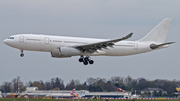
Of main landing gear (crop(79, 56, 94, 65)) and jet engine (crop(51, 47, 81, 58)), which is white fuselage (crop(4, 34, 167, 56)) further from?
main landing gear (crop(79, 56, 94, 65))

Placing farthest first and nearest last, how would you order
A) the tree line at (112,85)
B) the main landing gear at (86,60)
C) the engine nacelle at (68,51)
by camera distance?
1. the tree line at (112,85)
2. the main landing gear at (86,60)
3. the engine nacelle at (68,51)

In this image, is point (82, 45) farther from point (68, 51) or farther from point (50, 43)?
point (50, 43)

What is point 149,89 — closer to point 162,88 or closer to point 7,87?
point 162,88

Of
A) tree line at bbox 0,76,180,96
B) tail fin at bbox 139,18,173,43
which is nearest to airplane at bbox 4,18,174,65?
tail fin at bbox 139,18,173,43

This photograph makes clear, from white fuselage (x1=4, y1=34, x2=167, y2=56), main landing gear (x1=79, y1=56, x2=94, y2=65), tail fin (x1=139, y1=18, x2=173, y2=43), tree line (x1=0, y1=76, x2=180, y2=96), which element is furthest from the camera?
tree line (x1=0, y1=76, x2=180, y2=96)

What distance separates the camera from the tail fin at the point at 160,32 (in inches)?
2297

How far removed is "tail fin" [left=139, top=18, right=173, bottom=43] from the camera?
58.3m

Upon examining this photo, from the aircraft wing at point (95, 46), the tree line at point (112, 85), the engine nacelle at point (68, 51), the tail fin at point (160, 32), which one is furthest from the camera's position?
the tree line at point (112, 85)

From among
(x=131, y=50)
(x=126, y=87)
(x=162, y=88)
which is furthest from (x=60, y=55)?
(x=162, y=88)

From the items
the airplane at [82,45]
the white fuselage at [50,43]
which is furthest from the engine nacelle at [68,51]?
the white fuselage at [50,43]

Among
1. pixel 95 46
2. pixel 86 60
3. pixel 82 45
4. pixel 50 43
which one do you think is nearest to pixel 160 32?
pixel 95 46

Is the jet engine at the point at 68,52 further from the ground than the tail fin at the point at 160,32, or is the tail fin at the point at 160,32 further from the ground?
the tail fin at the point at 160,32

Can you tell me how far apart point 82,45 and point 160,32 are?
15.9 metres

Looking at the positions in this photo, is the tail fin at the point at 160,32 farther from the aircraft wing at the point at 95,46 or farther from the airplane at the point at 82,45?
the aircraft wing at the point at 95,46
